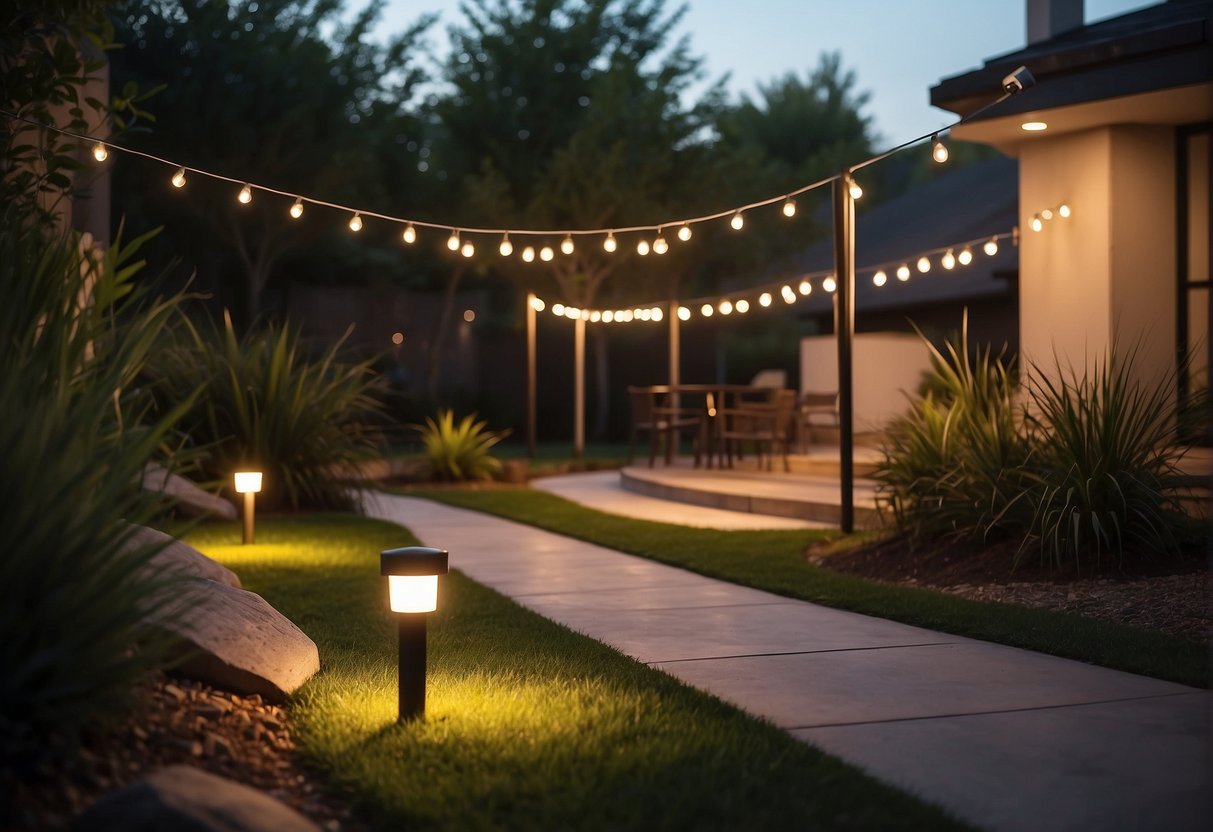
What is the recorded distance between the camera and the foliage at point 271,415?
32.8 ft

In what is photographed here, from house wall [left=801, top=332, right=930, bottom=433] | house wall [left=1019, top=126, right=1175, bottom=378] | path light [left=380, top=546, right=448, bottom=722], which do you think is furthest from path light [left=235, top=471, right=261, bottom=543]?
house wall [left=801, top=332, right=930, bottom=433]

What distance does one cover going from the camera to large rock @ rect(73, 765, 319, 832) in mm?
2549

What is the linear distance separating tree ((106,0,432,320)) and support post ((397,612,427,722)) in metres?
17.5

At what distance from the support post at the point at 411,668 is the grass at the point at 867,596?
263cm

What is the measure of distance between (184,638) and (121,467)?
2.36 feet

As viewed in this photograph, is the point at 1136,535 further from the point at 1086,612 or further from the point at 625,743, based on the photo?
the point at 625,743

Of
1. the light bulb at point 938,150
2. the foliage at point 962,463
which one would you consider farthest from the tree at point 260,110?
the foliage at point 962,463

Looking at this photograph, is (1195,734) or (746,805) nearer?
(746,805)

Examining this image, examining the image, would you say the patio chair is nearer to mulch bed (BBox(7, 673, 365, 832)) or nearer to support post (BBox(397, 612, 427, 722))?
support post (BBox(397, 612, 427, 722))

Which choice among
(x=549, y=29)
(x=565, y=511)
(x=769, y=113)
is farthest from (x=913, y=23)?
(x=565, y=511)

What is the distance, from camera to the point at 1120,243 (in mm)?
9500

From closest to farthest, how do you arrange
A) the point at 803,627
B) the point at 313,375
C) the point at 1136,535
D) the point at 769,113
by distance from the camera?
the point at 803,627, the point at 1136,535, the point at 313,375, the point at 769,113

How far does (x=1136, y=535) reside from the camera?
6.30 meters

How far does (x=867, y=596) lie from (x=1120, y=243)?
4.88 meters
